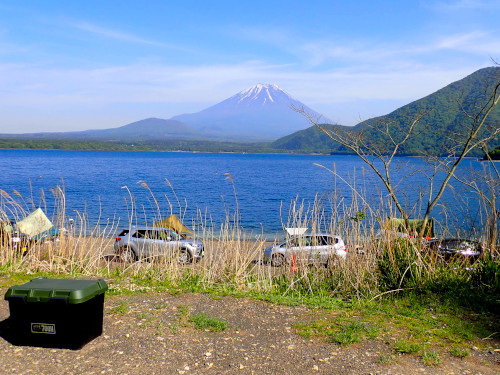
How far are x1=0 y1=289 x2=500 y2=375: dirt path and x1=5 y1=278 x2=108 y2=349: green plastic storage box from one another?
11cm

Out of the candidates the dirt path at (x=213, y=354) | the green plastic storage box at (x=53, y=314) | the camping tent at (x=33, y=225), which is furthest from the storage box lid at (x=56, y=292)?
the camping tent at (x=33, y=225)

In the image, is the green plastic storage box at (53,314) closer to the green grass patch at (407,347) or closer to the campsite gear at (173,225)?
the green grass patch at (407,347)

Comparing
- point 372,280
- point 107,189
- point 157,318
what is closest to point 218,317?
point 157,318

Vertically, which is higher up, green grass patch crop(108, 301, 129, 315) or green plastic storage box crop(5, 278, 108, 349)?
green plastic storage box crop(5, 278, 108, 349)

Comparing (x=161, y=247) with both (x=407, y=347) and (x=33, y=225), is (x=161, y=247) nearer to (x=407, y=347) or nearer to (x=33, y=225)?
(x=33, y=225)

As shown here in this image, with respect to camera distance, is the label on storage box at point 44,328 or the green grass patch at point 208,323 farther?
the green grass patch at point 208,323

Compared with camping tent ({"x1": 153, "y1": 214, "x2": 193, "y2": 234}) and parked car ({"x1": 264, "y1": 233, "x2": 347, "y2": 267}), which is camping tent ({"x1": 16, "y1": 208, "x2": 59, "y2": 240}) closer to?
camping tent ({"x1": 153, "y1": 214, "x2": 193, "y2": 234})

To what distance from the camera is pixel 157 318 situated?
5.11 metres

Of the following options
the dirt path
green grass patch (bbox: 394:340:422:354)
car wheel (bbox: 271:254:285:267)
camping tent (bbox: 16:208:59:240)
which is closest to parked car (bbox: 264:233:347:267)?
car wheel (bbox: 271:254:285:267)

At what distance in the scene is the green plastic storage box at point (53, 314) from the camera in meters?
4.34

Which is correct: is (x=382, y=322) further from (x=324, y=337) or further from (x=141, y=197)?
(x=141, y=197)

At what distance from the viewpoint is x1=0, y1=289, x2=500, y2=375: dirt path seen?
397 centimetres

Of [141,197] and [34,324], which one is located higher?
[34,324]

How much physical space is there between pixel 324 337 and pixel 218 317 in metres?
1.21
